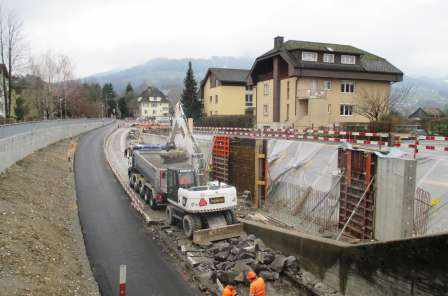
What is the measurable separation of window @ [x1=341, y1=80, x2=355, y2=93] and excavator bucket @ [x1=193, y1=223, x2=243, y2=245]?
29608 mm

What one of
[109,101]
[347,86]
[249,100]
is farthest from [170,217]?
[109,101]

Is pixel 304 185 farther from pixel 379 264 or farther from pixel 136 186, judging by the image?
pixel 136 186

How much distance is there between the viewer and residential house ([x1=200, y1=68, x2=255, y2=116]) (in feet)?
174

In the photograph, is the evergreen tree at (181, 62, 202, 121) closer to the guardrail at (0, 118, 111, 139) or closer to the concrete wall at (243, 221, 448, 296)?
the guardrail at (0, 118, 111, 139)

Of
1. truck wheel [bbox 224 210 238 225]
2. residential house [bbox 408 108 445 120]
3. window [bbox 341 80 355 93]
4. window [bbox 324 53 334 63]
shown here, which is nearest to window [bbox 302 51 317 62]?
window [bbox 324 53 334 63]

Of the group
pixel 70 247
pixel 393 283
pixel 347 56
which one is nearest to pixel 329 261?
pixel 393 283

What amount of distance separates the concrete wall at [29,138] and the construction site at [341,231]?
23.2 ft

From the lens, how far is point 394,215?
35.9 ft

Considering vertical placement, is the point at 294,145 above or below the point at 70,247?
above

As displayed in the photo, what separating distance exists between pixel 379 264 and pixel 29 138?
73.6 ft

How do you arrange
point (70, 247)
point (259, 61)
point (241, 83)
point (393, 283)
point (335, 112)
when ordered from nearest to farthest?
point (393, 283) → point (70, 247) → point (335, 112) → point (259, 61) → point (241, 83)

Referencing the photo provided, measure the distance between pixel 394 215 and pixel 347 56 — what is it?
1242 inches

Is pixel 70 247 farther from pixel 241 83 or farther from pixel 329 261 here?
pixel 241 83

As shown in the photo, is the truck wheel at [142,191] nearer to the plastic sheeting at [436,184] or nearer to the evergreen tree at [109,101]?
the plastic sheeting at [436,184]
